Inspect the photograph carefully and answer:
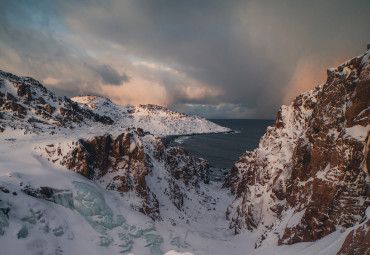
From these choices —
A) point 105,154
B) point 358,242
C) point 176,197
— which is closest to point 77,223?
point 105,154

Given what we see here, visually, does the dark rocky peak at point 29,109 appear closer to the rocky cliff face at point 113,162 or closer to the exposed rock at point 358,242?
the rocky cliff face at point 113,162

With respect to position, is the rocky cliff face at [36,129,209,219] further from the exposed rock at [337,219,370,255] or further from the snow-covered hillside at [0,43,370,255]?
the exposed rock at [337,219,370,255]

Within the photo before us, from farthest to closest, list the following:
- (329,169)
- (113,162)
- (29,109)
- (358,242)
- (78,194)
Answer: (29,109), (113,162), (78,194), (329,169), (358,242)

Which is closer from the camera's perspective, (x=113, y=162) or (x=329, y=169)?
(x=329, y=169)

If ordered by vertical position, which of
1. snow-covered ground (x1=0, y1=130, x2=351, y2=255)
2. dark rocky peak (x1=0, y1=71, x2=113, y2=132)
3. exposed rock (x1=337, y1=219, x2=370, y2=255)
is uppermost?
dark rocky peak (x1=0, y1=71, x2=113, y2=132)

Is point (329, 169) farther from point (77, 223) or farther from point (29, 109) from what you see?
point (29, 109)

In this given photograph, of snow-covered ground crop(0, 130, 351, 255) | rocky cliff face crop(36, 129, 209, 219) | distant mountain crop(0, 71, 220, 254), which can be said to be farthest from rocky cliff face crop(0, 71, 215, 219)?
snow-covered ground crop(0, 130, 351, 255)

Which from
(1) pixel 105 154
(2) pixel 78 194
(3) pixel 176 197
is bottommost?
(3) pixel 176 197

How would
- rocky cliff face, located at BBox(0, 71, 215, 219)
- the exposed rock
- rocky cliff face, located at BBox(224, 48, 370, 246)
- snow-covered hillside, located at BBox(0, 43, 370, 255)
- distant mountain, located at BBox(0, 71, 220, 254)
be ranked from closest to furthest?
the exposed rock < distant mountain, located at BBox(0, 71, 220, 254) < snow-covered hillside, located at BBox(0, 43, 370, 255) < rocky cliff face, located at BBox(224, 48, 370, 246) < rocky cliff face, located at BBox(0, 71, 215, 219)

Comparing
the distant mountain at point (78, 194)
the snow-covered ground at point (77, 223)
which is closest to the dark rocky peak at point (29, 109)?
the distant mountain at point (78, 194)

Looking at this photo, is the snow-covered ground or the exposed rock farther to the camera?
the snow-covered ground
